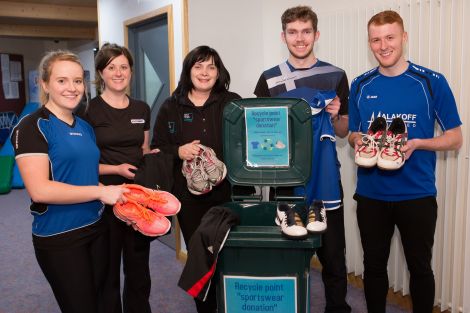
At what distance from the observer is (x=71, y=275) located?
167 centimetres

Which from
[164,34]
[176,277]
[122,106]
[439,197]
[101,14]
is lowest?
[176,277]

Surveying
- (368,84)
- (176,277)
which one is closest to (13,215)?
(176,277)

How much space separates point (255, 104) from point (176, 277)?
6.17 ft

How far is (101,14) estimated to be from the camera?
5.04 m

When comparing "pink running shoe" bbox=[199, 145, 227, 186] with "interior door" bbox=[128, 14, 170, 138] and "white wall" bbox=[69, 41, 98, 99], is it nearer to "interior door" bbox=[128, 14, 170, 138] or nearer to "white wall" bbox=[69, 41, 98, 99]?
"interior door" bbox=[128, 14, 170, 138]

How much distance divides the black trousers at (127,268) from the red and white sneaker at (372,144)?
103 centimetres

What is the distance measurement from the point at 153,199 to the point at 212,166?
0.37m

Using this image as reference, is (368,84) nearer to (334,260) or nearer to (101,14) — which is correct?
(334,260)

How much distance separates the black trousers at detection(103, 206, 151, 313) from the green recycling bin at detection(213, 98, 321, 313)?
0.49 m

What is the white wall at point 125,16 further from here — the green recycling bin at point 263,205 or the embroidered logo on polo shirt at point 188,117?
the green recycling bin at point 263,205

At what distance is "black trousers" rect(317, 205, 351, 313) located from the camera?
7.48ft

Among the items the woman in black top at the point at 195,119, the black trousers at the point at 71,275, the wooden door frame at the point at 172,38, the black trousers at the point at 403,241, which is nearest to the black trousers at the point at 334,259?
the black trousers at the point at 403,241

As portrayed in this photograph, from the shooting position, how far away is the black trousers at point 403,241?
6.68ft

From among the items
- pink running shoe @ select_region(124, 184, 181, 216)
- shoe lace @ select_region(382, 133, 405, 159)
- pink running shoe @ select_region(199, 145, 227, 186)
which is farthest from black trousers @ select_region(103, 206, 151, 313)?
shoe lace @ select_region(382, 133, 405, 159)
